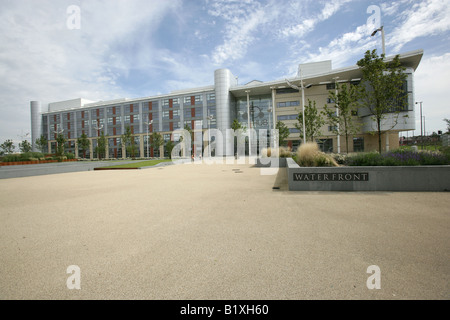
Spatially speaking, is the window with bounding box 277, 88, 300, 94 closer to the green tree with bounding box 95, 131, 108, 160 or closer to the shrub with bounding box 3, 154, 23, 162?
the shrub with bounding box 3, 154, 23, 162

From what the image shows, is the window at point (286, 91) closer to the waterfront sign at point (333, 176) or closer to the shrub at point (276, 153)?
the shrub at point (276, 153)

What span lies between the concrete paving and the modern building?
35.0 metres

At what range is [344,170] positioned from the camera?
8273 mm

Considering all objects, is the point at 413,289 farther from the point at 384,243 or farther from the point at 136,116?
the point at 136,116

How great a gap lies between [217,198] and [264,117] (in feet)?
167

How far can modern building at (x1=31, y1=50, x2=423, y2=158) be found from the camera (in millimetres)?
42694

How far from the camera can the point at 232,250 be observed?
11.5 feet

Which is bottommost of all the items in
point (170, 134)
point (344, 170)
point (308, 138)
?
point (344, 170)

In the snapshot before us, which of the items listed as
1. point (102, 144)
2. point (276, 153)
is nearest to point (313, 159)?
point (276, 153)

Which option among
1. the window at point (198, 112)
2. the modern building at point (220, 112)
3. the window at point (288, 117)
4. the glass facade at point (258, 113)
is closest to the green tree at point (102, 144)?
the modern building at point (220, 112)

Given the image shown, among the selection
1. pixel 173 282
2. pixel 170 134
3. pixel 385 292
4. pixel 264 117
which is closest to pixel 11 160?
pixel 170 134

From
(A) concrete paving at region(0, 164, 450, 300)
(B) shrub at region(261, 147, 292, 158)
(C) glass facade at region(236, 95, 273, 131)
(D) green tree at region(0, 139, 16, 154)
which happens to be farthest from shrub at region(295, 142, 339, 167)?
(D) green tree at region(0, 139, 16, 154)

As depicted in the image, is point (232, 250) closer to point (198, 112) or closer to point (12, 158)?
point (12, 158)

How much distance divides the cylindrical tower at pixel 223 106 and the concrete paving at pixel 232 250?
162 ft
